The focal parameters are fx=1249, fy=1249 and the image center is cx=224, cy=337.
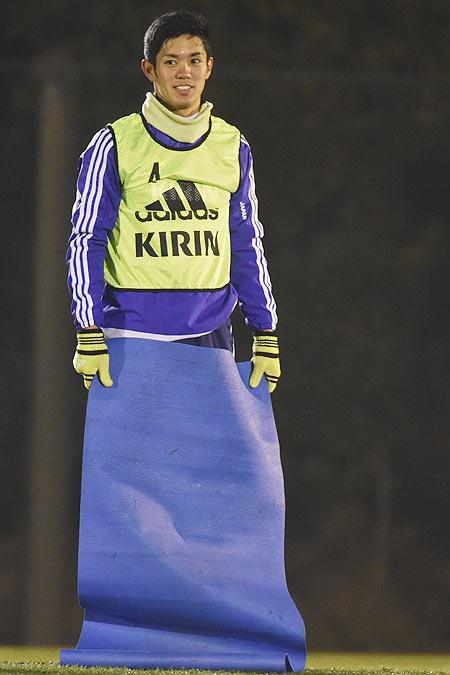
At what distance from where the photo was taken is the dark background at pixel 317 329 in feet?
9.90

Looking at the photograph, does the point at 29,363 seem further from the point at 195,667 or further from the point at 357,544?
the point at 195,667

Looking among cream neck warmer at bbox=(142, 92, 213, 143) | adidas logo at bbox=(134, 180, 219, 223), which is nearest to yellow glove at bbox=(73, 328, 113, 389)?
adidas logo at bbox=(134, 180, 219, 223)

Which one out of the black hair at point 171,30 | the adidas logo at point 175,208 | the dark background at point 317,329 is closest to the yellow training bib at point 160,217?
the adidas logo at point 175,208

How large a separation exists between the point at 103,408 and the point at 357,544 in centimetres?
182

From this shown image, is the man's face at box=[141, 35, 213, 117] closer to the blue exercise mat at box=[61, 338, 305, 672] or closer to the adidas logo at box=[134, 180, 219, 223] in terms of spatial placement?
the adidas logo at box=[134, 180, 219, 223]

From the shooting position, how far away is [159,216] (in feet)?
5.38

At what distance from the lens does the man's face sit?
5.43 ft

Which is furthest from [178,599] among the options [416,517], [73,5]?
[73,5]

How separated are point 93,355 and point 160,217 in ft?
0.66

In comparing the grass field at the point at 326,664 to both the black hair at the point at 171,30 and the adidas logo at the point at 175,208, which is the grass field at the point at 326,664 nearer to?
the adidas logo at the point at 175,208

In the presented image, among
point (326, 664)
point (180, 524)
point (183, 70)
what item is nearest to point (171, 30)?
point (183, 70)

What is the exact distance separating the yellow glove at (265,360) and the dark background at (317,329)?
130cm

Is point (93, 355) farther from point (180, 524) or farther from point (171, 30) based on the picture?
point (171, 30)

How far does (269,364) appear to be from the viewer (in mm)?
1722
